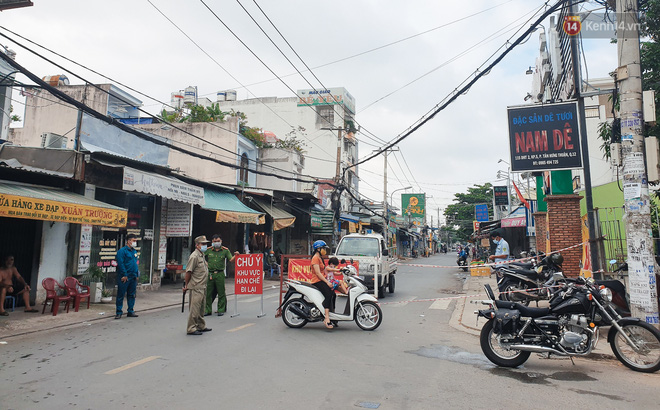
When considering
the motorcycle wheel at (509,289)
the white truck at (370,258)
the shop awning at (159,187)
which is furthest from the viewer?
the white truck at (370,258)

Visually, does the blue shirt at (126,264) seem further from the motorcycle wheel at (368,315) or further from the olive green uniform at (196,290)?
the motorcycle wheel at (368,315)

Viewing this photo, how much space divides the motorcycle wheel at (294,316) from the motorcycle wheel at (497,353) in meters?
3.66

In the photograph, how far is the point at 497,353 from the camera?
590 centimetres

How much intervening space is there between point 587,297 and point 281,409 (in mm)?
4442

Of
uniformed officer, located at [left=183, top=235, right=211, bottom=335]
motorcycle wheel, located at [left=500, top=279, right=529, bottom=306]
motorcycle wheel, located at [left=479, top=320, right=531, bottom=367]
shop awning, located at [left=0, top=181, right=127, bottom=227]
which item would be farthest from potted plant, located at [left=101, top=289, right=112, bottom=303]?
motorcycle wheel, located at [left=500, top=279, right=529, bottom=306]

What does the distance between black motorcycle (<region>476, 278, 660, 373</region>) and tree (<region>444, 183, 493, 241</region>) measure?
55291 mm

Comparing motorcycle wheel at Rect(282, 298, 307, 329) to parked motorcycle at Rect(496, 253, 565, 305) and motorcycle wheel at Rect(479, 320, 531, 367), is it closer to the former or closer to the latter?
motorcycle wheel at Rect(479, 320, 531, 367)

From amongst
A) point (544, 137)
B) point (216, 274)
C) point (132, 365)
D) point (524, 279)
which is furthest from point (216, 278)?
point (544, 137)

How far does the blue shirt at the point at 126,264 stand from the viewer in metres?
9.62

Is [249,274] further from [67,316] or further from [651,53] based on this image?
[651,53]

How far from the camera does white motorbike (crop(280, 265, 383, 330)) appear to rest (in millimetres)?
8328

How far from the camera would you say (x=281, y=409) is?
4141 millimetres

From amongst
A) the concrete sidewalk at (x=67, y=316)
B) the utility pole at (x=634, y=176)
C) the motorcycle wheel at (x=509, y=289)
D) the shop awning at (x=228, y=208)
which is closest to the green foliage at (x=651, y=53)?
the utility pole at (x=634, y=176)

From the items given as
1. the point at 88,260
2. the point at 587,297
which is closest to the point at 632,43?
the point at 587,297
